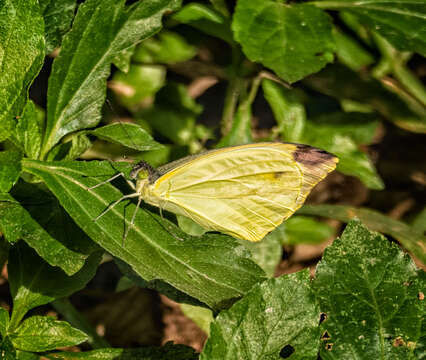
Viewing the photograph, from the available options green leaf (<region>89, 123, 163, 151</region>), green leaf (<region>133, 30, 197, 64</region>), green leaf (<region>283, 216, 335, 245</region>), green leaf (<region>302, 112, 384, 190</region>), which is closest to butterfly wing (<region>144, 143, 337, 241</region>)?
green leaf (<region>89, 123, 163, 151</region>)

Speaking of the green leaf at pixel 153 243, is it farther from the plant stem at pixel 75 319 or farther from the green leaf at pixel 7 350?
the plant stem at pixel 75 319

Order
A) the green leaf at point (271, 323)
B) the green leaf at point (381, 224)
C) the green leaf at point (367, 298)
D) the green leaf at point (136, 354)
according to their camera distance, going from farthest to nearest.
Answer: the green leaf at point (381, 224), the green leaf at point (136, 354), the green leaf at point (367, 298), the green leaf at point (271, 323)

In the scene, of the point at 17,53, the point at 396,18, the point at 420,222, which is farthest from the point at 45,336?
the point at 420,222

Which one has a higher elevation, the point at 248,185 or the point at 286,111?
the point at 248,185

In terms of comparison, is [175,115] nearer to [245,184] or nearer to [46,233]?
[245,184]

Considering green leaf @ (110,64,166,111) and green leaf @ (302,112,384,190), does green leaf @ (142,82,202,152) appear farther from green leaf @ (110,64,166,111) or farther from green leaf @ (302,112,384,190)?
green leaf @ (302,112,384,190)

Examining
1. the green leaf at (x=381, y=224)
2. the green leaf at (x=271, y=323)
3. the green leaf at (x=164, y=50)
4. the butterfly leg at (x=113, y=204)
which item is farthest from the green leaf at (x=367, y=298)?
the green leaf at (x=164, y=50)

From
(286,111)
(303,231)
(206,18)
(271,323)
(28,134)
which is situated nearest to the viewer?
(271,323)

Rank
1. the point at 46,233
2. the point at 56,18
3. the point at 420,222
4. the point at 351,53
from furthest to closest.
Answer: the point at 351,53 < the point at 420,222 < the point at 56,18 < the point at 46,233
